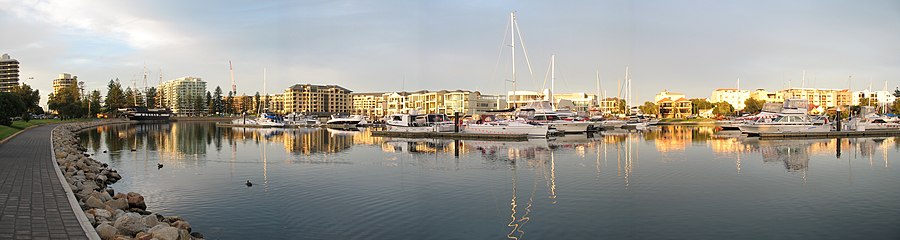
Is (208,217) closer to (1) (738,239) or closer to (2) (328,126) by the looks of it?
(1) (738,239)

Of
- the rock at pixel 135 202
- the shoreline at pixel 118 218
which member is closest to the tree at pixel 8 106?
the shoreline at pixel 118 218

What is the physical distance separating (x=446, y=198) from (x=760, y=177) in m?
14.0

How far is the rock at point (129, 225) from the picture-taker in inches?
443

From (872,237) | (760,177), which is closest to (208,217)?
(872,237)

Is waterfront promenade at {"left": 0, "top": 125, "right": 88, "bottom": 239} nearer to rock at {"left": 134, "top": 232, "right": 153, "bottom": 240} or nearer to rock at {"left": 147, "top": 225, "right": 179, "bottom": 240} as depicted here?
rock at {"left": 134, "top": 232, "right": 153, "bottom": 240}

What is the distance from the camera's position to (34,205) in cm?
1245

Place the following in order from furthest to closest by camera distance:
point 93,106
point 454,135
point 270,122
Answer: point 93,106
point 270,122
point 454,135

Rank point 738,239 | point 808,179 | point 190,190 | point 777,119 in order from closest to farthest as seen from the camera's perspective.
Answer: point 738,239
point 190,190
point 808,179
point 777,119

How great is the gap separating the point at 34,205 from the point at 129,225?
292cm

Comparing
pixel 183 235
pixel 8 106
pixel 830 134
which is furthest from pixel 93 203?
pixel 830 134

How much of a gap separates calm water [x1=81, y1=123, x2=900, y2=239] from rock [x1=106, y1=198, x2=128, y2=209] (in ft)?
4.08

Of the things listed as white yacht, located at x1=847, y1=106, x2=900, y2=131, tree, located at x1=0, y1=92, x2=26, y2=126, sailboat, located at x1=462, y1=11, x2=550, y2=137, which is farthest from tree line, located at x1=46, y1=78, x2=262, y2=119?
white yacht, located at x1=847, y1=106, x2=900, y2=131

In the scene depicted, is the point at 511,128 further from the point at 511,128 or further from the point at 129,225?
the point at 129,225

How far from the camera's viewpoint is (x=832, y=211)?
15648 mm
